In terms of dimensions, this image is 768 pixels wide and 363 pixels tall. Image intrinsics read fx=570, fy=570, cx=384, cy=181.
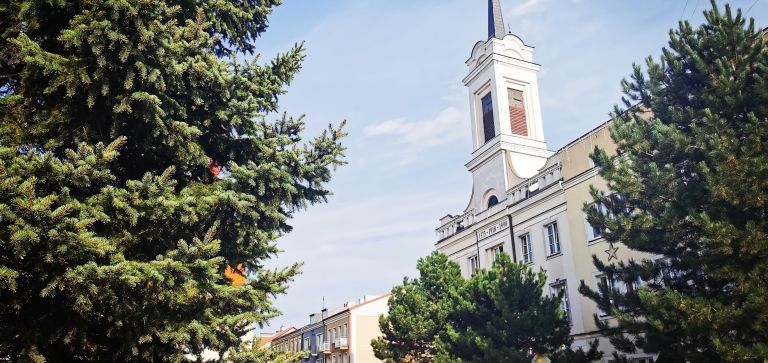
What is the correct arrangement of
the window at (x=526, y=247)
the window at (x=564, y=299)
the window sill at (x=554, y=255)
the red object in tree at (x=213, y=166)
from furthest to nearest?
the window at (x=526, y=247) → the window sill at (x=554, y=255) → the window at (x=564, y=299) → the red object in tree at (x=213, y=166)

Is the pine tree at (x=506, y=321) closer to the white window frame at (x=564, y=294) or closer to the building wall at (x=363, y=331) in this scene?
the white window frame at (x=564, y=294)

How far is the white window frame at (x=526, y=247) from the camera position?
25077 mm

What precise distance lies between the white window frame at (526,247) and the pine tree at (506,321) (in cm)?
438

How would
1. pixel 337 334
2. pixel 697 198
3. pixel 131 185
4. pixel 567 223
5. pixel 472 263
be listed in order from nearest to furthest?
pixel 131 185 → pixel 697 198 → pixel 567 223 → pixel 472 263 → pixel 337 334

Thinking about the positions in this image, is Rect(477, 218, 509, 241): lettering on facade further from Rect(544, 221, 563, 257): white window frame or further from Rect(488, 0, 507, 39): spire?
Rect(488, 0, 507, 39): spire

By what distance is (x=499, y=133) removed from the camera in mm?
29516

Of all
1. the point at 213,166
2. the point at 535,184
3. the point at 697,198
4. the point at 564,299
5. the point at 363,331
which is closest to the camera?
the point at 213,166

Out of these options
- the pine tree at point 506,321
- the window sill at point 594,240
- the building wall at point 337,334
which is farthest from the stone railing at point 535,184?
the building wall at point 337,334

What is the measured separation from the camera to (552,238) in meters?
24.0

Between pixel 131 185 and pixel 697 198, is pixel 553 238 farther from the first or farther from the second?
pixel 131 185

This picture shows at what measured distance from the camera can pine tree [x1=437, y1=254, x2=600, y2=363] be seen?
59.0 ft

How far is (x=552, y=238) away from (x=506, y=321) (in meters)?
6.93

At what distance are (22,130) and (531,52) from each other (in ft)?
95.4

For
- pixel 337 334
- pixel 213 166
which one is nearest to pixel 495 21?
pixel 213 166
